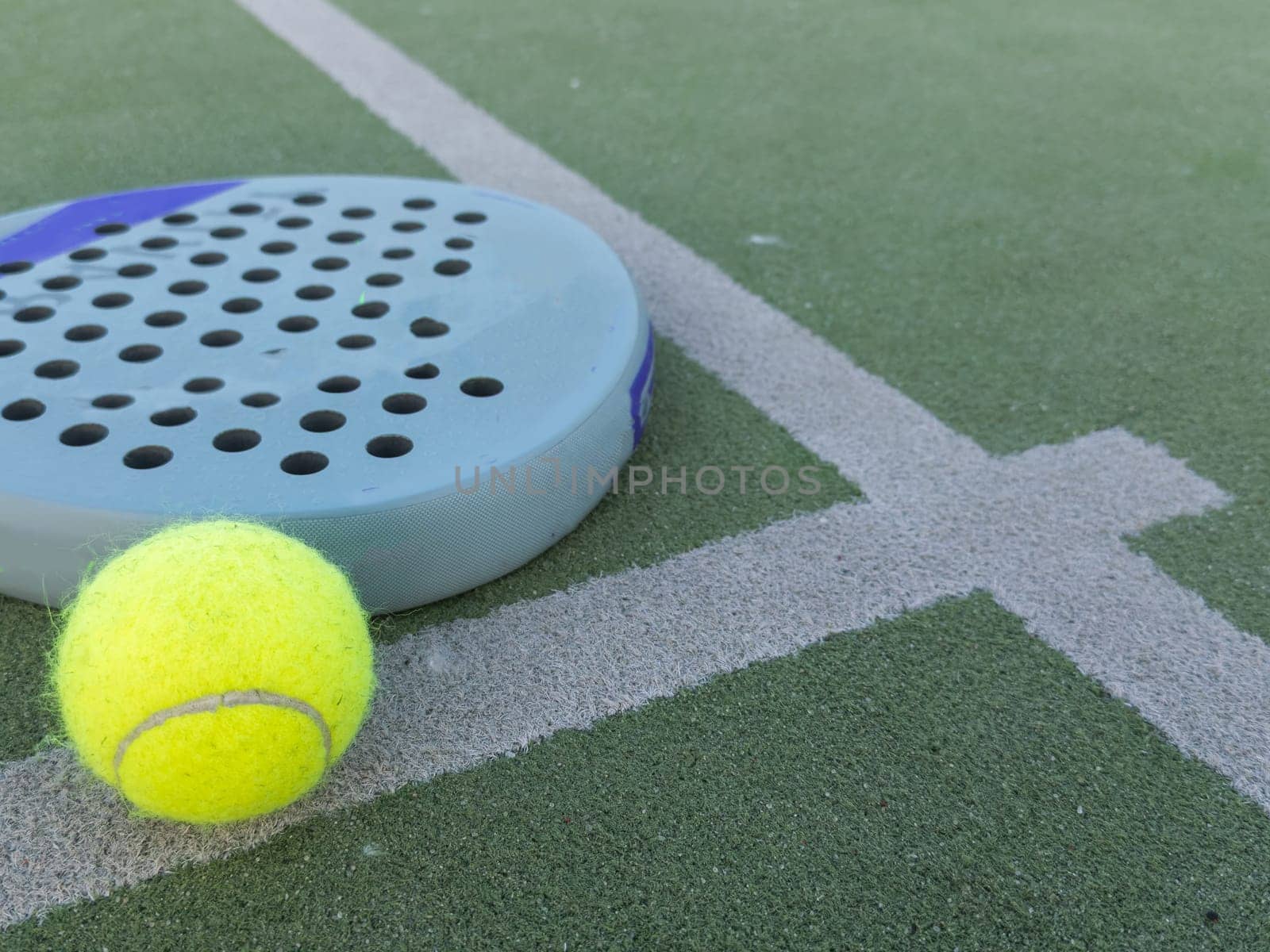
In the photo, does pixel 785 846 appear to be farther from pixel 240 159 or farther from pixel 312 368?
pixel 240 159

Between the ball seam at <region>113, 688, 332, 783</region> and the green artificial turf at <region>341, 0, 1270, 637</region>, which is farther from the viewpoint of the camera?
the green artificial turf at <region>341, 0, 1270, 637</region>

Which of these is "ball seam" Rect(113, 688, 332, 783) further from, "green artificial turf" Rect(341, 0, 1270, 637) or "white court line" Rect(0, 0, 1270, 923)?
"green artificial turf" Rect(341, 0, 1270, 637)

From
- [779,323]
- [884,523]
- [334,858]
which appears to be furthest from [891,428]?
[334,858]

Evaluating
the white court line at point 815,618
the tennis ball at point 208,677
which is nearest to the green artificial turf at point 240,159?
the white court line at point 815,618

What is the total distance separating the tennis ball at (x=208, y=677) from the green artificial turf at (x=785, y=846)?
0.13 meters

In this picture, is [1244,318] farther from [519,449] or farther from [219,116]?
[219,116]

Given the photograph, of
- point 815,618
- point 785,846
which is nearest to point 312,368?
point 815,618

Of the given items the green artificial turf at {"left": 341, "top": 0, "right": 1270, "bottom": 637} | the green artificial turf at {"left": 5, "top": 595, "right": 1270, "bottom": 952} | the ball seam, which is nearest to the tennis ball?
the ball seam

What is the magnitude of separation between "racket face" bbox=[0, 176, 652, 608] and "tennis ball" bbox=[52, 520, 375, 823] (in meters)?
0.24

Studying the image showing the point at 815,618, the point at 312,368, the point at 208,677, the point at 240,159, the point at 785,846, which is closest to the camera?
the point at 208,677

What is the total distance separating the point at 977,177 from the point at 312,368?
201 centimetres

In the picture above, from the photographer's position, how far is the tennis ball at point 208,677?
3.46 ft

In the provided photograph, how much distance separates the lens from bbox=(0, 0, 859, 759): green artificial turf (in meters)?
1.55

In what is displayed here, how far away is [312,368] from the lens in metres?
1.69
